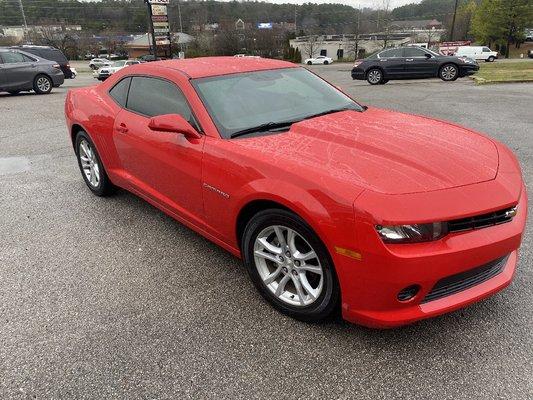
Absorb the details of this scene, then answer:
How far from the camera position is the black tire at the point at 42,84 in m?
14.8

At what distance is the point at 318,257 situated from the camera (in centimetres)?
236

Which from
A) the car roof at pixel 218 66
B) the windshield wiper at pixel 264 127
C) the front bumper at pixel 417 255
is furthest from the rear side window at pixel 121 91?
the front bumper at pixel 417 255

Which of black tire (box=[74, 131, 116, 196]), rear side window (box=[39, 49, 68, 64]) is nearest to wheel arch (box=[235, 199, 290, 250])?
black tire (box=[74, 131, 116, 196])

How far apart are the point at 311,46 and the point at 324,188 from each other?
83.5 metres

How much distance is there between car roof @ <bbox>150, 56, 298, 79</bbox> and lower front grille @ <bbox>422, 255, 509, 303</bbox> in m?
2.29

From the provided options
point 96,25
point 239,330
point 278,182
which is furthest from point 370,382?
point 96,25

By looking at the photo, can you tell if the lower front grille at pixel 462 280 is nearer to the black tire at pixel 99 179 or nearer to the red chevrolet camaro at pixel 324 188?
the red chevrolet camaro at pixel 324 188

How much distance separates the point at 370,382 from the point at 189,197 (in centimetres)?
179

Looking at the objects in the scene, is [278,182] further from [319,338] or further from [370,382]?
[370,382]

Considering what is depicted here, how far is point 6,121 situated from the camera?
9.93 meters

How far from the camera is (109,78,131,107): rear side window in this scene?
4.06 metres

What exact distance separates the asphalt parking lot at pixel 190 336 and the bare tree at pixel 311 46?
82.2m

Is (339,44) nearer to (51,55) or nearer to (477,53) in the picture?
(477,53)

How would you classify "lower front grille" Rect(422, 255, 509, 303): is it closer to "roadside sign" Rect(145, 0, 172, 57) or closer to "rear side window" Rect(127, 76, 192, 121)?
"rear side window" Rect(127, 76, 192, 121)
